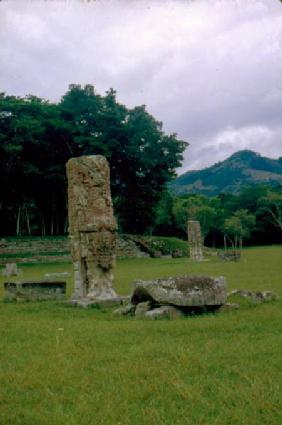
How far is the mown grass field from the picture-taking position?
4203 millimetres

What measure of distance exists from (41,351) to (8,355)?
15.7 inches

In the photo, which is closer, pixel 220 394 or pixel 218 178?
pixel 220 394

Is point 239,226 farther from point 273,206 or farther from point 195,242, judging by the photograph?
point 195,242

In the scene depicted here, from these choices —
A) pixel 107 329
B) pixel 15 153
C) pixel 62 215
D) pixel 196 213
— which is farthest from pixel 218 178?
pixel 107 329

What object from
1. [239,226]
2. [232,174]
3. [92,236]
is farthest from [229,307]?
[232,174]

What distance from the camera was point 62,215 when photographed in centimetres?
4838

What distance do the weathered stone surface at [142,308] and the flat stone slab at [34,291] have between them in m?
4.43

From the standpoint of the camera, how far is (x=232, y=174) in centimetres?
17838

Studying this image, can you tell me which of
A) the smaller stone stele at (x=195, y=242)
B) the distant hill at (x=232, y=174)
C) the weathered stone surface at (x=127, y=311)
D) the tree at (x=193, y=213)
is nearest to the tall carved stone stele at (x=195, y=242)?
the smaller stone stele at (x=195, y=242)

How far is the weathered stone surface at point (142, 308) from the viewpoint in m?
9.16

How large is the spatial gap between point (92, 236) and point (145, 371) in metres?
6.90

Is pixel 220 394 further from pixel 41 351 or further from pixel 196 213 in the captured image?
pixel 196 213

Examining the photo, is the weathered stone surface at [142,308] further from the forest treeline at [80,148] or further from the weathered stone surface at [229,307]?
the forest treeline at [80,148]

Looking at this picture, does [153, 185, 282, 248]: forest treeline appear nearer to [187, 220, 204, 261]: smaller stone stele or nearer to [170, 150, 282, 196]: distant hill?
[187, 220, 204, 261]: smaller stone stele
